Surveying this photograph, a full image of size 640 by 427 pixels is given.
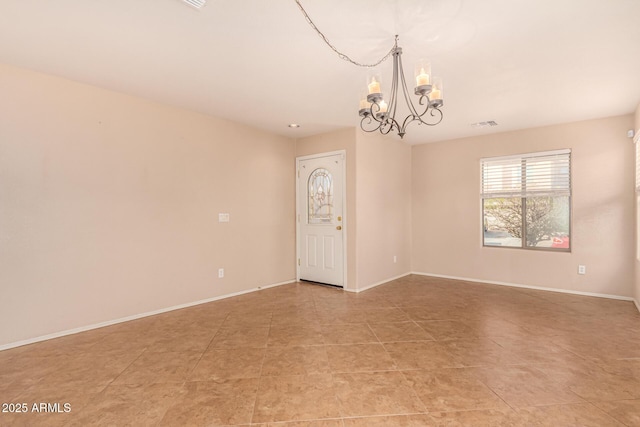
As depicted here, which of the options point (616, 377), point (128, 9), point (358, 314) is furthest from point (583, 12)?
point (358, 314)

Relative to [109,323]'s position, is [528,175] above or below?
above

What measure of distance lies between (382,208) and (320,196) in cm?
106

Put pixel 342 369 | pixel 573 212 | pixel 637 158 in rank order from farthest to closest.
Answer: pixel 573 212 → pixel 637 158 → pixel 342 369

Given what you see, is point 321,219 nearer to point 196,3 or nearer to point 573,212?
point 196,3

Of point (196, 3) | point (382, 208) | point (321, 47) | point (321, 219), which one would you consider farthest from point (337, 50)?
point (382, 208)

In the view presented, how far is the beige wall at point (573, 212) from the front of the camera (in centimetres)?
412

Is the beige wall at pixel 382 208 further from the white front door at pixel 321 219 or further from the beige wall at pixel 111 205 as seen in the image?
the beige wall at pixel 111 205

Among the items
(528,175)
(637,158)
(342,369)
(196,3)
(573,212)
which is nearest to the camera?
(196,3)

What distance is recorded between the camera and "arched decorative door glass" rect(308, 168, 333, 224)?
4.91 meters

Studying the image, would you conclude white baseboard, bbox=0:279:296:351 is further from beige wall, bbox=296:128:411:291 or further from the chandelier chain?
the chandelier chain

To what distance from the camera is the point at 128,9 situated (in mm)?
1965

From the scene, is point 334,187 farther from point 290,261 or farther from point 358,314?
point 358,314

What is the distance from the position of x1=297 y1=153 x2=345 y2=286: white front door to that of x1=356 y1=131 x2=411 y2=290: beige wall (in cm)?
31

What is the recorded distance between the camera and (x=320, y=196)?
5023mm
